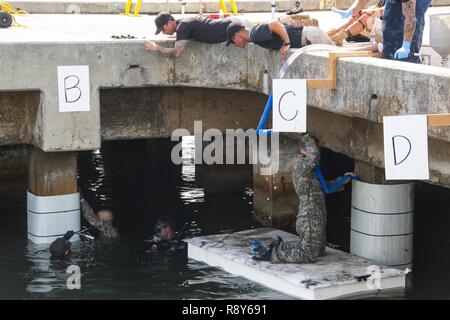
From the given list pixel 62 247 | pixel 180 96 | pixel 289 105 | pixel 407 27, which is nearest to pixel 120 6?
pixel 180 96

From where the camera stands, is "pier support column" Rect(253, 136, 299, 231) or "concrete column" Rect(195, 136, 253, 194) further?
"concrete column" Rect(195, 136, 253, 194)

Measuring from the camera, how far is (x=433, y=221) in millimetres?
18016

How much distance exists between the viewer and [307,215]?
14.3m

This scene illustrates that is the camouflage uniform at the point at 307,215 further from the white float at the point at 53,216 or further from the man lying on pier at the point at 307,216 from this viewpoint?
the white float at the point at 53,216

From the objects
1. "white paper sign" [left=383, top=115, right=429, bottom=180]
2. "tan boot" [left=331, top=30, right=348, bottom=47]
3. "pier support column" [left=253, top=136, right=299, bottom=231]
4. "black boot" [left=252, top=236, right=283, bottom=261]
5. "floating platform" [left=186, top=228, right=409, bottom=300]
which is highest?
"tan boot" [left=331, top=30, right=348, bottom=47]

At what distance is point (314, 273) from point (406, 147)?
2437 millimetres

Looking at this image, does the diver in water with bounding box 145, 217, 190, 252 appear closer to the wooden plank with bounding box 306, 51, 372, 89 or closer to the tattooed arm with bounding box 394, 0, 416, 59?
the wooden plank with bounding box 306, 51, 372, 89

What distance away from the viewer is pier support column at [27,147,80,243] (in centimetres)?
1611

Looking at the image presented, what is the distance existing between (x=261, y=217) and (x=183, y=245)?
159 centimetres

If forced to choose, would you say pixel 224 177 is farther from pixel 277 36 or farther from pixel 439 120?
pixel 439 120

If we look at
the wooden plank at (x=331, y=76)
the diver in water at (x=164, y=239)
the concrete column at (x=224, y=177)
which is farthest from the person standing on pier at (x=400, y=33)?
the concrete column at (x=224, y=177)

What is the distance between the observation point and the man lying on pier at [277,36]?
1470cm

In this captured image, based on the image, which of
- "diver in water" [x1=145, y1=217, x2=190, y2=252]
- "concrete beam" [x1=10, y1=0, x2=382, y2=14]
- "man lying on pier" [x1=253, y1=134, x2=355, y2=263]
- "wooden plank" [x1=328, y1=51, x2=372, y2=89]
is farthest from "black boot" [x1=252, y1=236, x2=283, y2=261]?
"concrete beam" [x1=10, y1=0, x2=382, y2=14]
